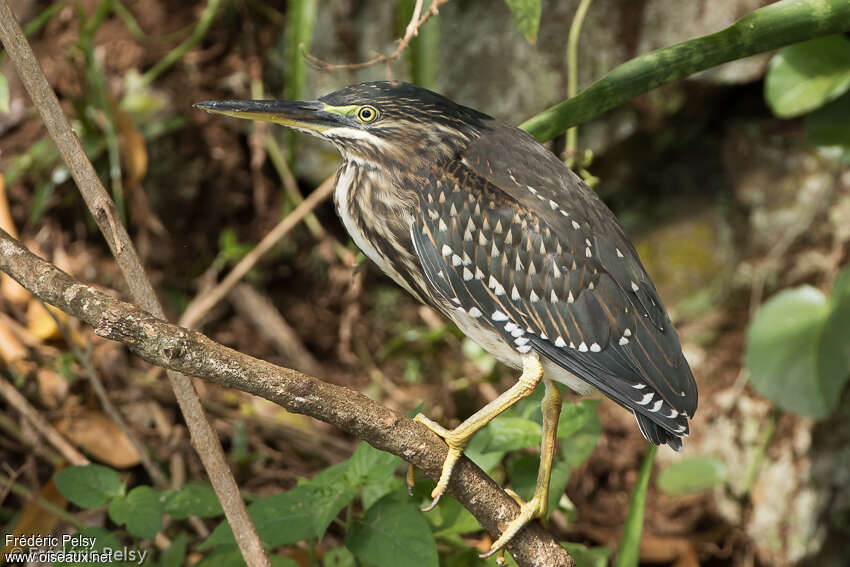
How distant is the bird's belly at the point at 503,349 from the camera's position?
2236 millimetres

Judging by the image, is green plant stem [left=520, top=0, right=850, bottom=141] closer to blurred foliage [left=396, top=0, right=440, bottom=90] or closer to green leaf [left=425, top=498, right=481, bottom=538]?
blurred foliage [left=396, top=0, right=440, bottom=90]

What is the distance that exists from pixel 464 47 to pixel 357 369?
1.59 meters

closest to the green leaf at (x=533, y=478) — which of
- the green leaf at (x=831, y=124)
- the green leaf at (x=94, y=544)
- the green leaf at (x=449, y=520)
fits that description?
the green leaf at (x=449, y=520)

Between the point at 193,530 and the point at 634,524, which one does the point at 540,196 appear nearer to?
the point at 634,524

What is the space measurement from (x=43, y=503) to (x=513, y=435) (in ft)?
4.62

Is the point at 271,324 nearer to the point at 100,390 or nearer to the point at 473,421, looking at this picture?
the point at 100,390

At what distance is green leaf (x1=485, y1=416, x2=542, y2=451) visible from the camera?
229cm

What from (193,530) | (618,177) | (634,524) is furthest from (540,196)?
(618,177)

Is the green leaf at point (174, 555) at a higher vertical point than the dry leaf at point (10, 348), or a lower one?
lower

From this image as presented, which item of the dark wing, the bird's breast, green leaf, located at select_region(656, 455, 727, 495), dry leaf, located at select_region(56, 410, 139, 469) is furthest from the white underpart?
green leaf, located at select_region(656, 455, 727, 495)

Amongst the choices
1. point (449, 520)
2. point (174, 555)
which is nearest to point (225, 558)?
point (174, 555)

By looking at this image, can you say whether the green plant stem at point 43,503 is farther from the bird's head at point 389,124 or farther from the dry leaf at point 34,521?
the bird's head at point 389,124

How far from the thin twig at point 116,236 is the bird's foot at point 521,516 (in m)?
0.57

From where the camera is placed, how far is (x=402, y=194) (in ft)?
7.26
